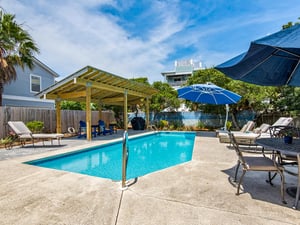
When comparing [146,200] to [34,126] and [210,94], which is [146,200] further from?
[34,126]

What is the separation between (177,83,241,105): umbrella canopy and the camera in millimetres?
8977

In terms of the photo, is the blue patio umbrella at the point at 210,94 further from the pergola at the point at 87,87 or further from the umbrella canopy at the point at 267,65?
the umbrella canopy at the point at 267,65

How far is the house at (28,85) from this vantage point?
536 inches

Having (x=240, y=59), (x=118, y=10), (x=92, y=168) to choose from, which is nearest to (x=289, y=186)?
(x=240, y=59)

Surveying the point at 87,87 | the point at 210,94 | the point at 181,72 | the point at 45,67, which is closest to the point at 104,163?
the point at 87,87

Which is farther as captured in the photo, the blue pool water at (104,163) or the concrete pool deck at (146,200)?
the blue pool water at (104,163)

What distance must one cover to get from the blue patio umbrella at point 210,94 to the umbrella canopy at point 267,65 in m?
4.69

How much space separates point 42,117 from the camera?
11211 millimetres

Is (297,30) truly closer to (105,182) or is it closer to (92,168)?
(105,182)

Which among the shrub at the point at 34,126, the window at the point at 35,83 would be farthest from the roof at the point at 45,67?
the shrub at the point at 34,126

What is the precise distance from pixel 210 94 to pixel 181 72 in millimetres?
22123

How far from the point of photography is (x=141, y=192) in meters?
3.01

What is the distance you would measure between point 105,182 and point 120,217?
1283mm

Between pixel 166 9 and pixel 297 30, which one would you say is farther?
pixel 166 9
